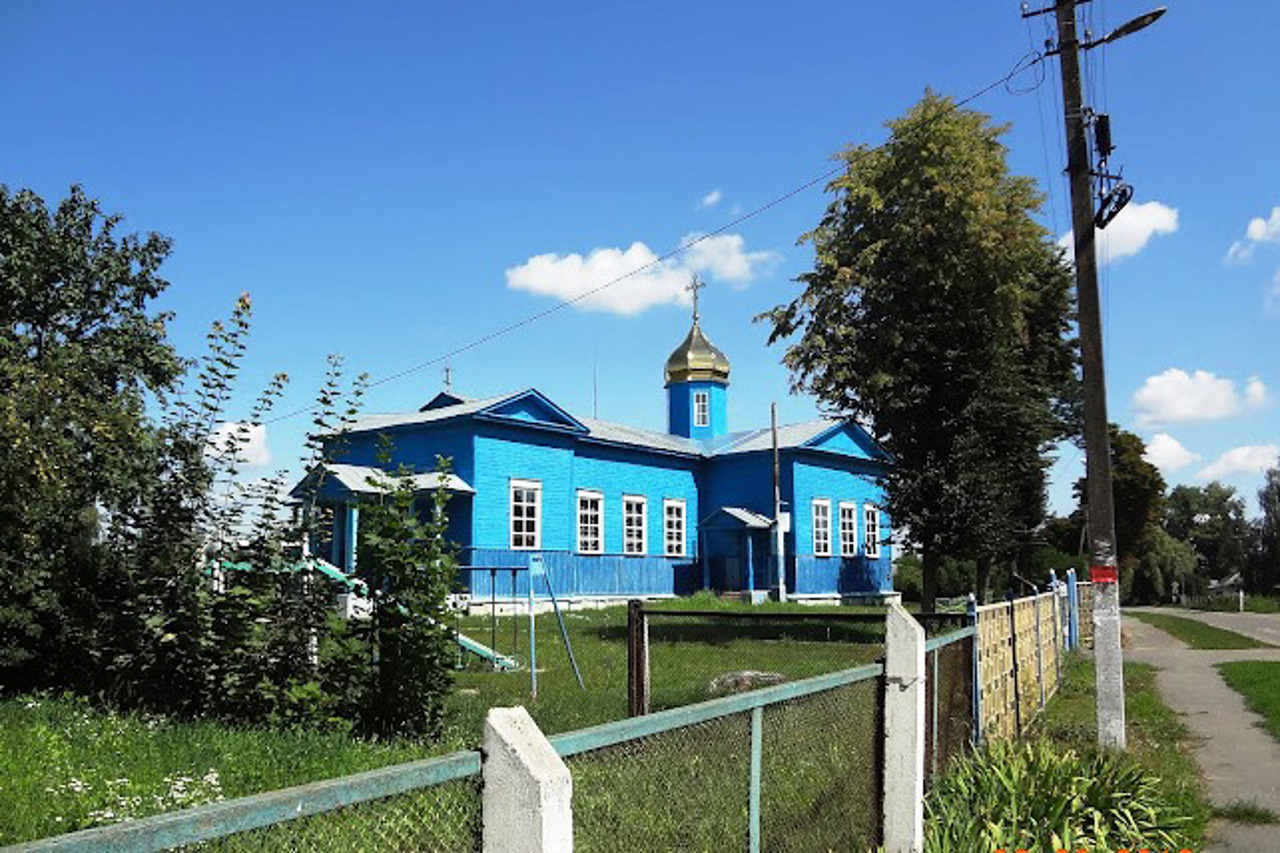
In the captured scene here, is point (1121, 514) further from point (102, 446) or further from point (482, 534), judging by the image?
point (102, 446)

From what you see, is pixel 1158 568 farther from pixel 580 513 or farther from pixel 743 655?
pixel 743 655

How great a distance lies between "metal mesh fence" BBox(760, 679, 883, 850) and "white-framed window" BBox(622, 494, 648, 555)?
92.9ft

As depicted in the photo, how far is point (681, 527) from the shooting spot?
119 ft

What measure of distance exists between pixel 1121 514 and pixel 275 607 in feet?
180

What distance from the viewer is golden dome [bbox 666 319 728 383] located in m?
42.6

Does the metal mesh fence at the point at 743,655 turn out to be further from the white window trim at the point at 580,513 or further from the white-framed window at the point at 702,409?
the white-framed window at the point at 702,409

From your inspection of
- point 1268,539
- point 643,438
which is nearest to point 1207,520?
point 1268,539

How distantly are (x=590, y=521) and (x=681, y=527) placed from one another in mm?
4558

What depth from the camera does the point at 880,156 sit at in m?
24.7

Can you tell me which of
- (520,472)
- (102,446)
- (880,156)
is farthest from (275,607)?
(520,472)

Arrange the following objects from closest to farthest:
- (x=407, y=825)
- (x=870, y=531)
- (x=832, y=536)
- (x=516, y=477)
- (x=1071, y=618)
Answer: (x=407, y=825) < (x=1071, y=618) < (x=516, y=477) < (x=832, y=536) < (x=870, y=531)

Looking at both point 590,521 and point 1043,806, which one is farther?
point 590,521

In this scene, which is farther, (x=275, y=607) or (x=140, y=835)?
(x=275, y=607)

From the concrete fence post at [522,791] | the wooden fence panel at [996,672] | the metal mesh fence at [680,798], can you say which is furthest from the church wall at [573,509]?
the concrete fence post at [522,791]
